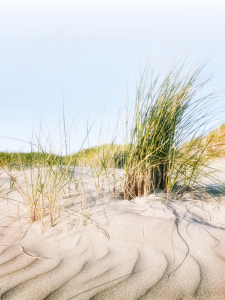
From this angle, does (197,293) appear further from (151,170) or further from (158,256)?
(151,170)

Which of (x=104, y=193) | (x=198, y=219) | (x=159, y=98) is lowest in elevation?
(x=198, y=219)

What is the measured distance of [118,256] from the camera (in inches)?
47.2

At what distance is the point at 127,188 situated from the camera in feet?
6.84

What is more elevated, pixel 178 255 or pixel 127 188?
pixel 127 188

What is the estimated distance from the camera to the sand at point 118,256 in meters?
1.02

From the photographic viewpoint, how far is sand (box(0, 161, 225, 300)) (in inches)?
40.0

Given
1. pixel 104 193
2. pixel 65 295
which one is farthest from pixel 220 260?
pixel 104 193

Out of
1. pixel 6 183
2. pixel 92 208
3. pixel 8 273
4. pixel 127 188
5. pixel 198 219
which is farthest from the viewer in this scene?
pixel 6 183

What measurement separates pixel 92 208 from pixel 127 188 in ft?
1.54

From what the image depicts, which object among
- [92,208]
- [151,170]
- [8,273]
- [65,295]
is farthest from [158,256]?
[151,170]

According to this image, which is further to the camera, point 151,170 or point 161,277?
point 151,170

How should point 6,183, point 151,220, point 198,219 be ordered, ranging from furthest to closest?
point 6,183 → point 198,219 → point 151,220

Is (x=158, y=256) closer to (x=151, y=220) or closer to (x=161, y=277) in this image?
(x=161, y=277)

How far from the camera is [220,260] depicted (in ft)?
3.83
